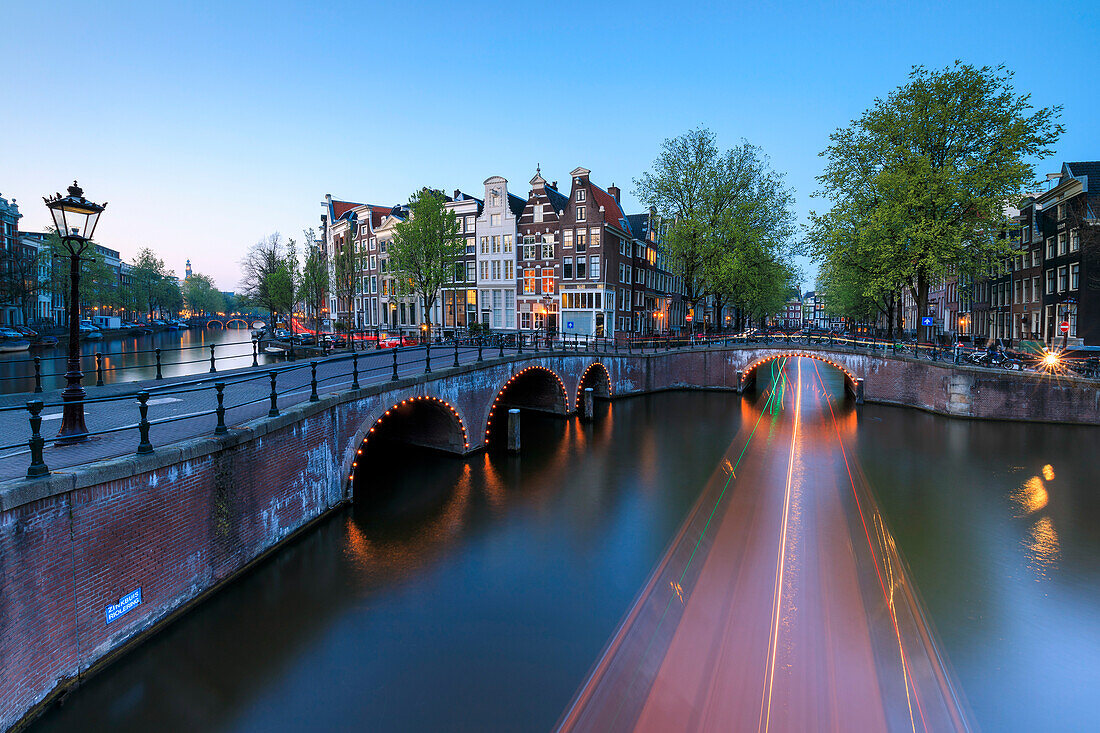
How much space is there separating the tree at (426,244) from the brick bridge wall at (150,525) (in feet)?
67.3

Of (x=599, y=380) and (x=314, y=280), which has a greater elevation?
(x=314, y=280)

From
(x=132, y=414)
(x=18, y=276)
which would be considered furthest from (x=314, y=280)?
(x=132, y=414)

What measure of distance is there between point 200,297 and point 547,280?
14303cm

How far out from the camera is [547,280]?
146 ft

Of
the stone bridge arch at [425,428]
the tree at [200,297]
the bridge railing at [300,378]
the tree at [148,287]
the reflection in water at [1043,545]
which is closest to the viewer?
the bridge railing at [300,378]

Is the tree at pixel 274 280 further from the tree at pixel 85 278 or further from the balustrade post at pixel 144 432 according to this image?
the balustrade post at pixel 144 432

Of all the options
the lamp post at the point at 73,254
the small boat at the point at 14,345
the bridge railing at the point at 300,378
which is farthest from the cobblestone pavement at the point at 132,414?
the small boat at the point at 14,345

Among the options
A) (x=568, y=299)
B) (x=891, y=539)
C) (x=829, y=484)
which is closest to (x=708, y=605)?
A: (x=891, y=539)

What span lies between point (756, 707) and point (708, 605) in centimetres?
263

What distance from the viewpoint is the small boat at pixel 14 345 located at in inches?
1703

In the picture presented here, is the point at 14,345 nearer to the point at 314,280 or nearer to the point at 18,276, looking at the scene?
the point at 18,276

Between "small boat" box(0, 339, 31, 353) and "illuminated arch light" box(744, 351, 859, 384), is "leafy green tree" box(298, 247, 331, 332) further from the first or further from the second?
"illuminated arch light" box(744, 351, 859, 384)

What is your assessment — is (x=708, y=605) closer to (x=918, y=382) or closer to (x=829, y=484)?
(x=829, y=484)

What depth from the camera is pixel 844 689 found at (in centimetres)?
757
